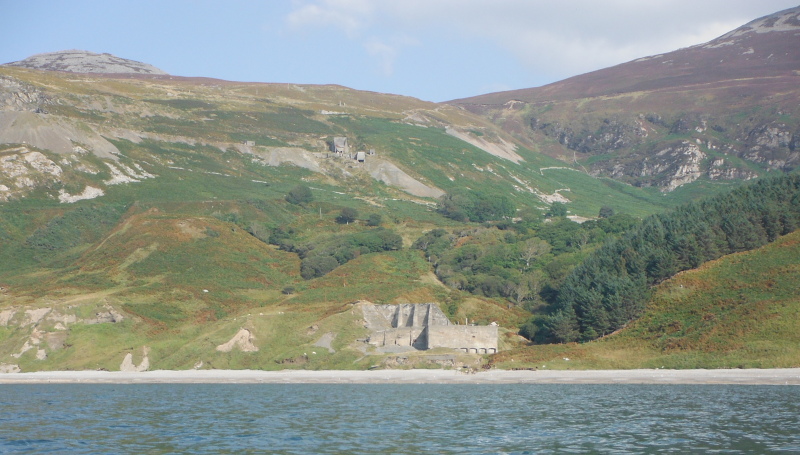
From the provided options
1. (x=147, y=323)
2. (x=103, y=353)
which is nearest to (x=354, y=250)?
(x=147, y=323)

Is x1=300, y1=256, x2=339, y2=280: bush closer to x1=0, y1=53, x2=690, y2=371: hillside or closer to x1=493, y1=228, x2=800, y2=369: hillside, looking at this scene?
x1=0, y1=53, x2=690, y2=371: hillside

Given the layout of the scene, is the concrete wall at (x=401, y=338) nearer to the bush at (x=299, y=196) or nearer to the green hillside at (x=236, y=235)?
the green hillside at (x=236, y=235)

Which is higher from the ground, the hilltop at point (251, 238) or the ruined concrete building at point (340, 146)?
the ruined concrete building at point (340, 146)

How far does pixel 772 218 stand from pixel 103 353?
62177 mm

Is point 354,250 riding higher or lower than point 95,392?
higher

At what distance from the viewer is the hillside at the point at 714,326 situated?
55.6 meters

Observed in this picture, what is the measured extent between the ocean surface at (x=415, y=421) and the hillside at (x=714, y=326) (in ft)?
22.4

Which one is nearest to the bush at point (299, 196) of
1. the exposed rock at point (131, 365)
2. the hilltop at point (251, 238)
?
the hilltop at point (251, 238)

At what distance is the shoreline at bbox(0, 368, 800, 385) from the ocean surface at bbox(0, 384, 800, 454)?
6.71 ft

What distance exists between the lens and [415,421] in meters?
37.6

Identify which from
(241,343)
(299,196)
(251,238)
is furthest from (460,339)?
(299,196)

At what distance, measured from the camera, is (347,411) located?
42.2 meters

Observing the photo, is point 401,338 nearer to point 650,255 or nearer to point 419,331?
point 419,331

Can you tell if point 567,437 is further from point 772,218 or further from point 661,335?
point 772,218
